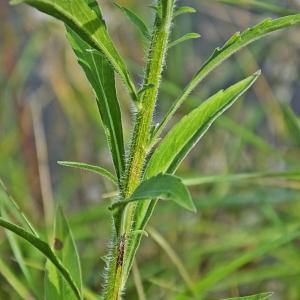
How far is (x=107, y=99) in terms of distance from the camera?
550 millimetres

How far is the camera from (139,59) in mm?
1931

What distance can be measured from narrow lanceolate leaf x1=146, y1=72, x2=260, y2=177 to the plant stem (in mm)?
17

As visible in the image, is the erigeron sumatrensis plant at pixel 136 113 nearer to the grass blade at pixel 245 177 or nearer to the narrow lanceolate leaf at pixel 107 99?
the narrow lanceolate leaf at pixel 107 99

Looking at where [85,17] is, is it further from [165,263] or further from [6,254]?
[6,254]

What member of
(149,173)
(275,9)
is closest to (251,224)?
(275,9)

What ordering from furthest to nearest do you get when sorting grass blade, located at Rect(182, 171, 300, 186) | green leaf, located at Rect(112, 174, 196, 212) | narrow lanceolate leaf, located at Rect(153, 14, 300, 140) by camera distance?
grass blade, located at Rect(182, 171, 300, 186) < narrow lanceolate leaf, located at Rect(153, 14, 300, 140) < green leaf, located at Rect(112, 174, 196, 212)

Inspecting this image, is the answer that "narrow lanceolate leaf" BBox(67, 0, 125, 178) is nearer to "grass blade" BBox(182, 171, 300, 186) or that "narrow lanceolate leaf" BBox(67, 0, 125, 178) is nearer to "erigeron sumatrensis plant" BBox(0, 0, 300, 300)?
"erigeron sumatrensis plant" BBox(0, 0, 300, 300)

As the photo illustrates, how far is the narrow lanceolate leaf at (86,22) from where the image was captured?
44 centimetres

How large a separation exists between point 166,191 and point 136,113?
0.12 m

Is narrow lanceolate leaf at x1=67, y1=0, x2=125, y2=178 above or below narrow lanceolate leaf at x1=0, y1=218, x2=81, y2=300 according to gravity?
above

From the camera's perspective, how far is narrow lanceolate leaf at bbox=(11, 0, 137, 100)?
440 mm

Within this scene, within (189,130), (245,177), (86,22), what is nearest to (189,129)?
(189,130)

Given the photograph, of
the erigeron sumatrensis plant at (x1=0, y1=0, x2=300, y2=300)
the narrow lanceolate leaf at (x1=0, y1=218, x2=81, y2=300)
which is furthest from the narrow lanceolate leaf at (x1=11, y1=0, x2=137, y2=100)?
the narrow lanceolate leaf at (x1=0, y1=218, x2=81, y2=300)

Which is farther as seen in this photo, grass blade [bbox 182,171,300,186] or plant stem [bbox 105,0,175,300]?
grass blade [bbox 182,171,300,186]
